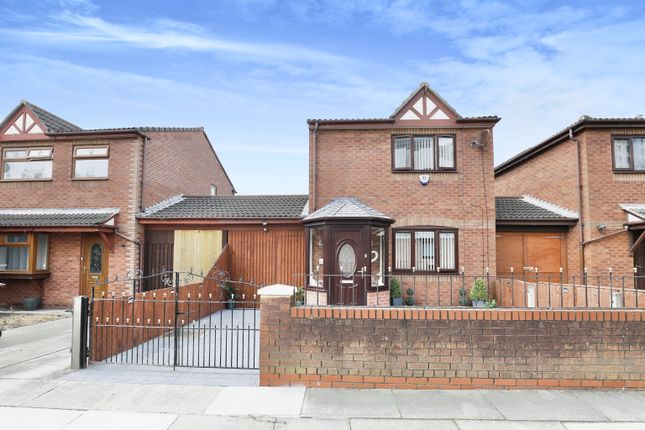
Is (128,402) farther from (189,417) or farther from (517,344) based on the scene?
(517,344)

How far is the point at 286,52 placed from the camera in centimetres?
1382

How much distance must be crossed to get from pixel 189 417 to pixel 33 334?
6838 mm

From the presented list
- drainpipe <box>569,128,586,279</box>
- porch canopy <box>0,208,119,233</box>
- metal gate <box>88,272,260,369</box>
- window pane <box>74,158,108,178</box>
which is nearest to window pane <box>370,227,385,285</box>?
metal gate <box>88,272,260,369</box>

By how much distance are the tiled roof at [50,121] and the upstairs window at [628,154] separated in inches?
742

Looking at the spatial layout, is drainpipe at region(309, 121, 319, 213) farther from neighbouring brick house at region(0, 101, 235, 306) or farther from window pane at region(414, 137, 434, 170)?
neighbouring brick house at region(0, 101, 235, 306)

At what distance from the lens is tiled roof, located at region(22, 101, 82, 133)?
14.2m

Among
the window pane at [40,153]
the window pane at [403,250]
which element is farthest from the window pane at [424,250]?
the window pane at [40,153]

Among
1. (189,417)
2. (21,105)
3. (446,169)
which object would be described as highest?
(21,105)

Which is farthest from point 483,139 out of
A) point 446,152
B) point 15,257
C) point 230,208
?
point 15,257

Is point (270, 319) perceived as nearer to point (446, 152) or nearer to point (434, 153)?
point (434, 153)

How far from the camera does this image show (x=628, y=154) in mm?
12562

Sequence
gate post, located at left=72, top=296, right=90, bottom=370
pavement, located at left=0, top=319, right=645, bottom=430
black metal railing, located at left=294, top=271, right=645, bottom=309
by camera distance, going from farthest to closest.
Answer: black metal railing, located at left=294, top=271, right=645, bottom=309, gate post, located at left=72, top=296, right=90, bottom=370, pavement, located at left=0, top=319, right=645, bottom=430

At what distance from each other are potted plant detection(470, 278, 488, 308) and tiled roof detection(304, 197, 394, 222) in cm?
339

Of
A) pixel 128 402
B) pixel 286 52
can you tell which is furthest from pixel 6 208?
pixel 128 402
